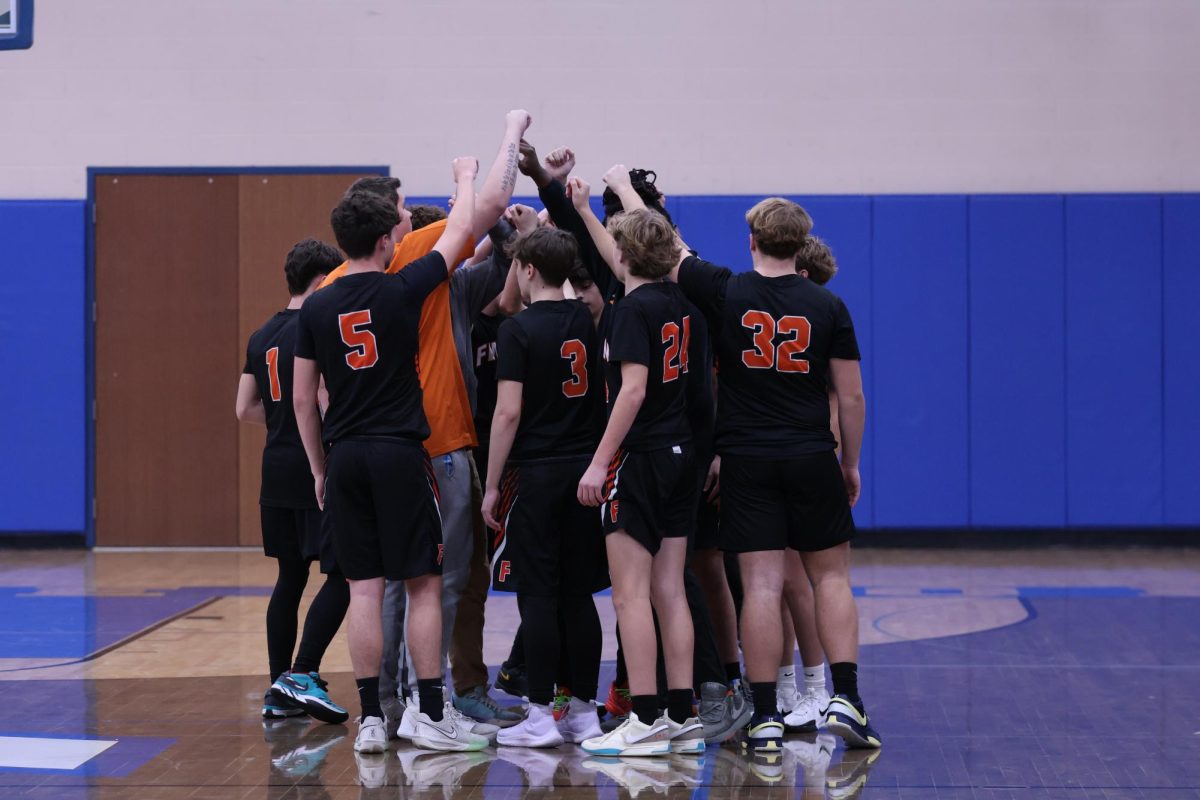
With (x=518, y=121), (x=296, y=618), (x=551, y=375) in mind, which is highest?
(x=518, y=121)

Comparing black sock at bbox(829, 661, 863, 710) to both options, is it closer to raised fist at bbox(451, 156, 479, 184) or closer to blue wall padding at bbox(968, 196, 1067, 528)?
raised fist at bbox(451, 156, 479, 184)

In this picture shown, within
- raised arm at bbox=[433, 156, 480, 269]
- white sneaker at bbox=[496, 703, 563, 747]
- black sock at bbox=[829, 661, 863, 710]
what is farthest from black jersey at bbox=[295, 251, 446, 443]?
black sock at bbox=[829, 661, 863, 710]

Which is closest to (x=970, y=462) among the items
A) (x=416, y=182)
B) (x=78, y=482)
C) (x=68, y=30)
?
(x=416, y=182)

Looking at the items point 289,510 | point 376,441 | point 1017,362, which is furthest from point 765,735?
point 1017,362

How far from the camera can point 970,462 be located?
8.92 meters

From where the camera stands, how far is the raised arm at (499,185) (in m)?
4.31

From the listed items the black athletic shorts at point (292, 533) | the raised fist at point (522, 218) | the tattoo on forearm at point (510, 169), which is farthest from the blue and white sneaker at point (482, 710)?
the tattoo on forearm at point (510, 169)

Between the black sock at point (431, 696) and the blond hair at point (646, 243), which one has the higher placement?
the blond hair at point (646, 243)

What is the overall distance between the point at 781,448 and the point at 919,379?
4.99 metres

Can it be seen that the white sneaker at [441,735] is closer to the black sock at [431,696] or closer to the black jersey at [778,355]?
the black sock at [431,696]

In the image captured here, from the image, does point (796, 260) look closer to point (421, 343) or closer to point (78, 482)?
point (421, 343)

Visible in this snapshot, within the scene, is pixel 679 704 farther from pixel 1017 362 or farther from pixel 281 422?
pixel 1017 362

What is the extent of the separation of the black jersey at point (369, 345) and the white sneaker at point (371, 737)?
899 mm

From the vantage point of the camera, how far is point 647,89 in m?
9.13
